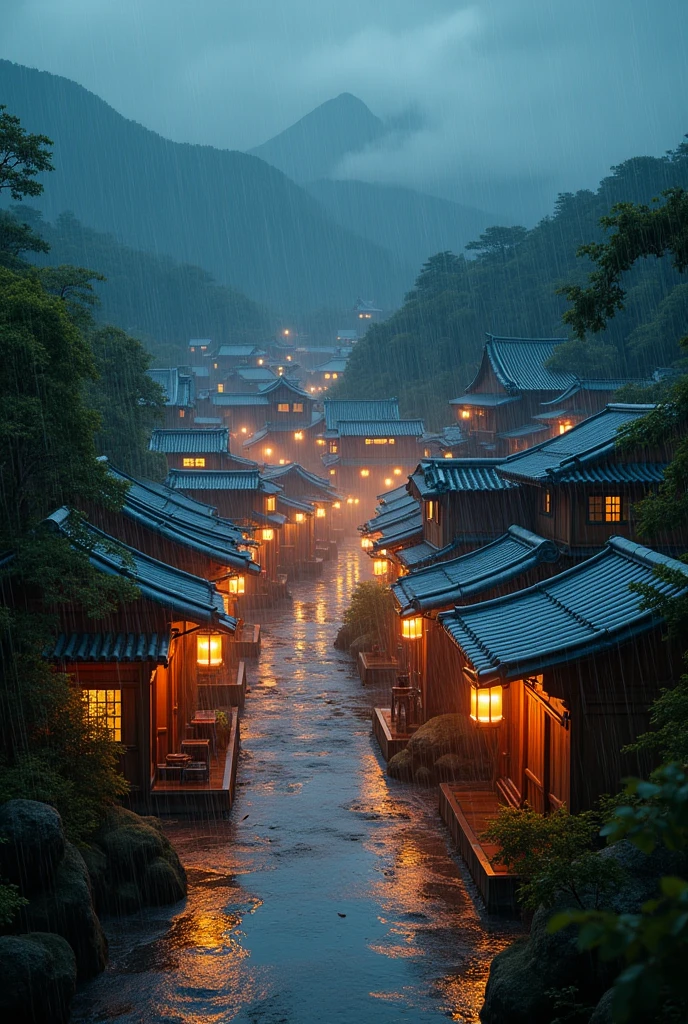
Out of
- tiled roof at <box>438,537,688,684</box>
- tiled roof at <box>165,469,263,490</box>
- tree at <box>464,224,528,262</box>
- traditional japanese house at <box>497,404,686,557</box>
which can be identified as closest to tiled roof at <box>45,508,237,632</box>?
tiled roof at <box>438,537,688,684</box>

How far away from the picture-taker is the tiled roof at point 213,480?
169 feet

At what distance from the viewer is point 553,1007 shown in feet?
33.8

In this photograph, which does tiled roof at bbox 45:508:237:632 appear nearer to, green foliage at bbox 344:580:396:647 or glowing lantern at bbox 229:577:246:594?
glowing lantern at bbox 229:577:246:594

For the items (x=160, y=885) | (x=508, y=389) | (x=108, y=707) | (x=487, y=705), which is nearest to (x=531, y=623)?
(x=487, y=705)

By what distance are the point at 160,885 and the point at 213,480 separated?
38.6 m

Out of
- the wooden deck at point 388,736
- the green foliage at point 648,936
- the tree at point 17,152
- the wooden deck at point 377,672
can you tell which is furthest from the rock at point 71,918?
the tree at point 17,152

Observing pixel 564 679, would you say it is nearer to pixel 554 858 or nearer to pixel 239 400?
pixel 554 858

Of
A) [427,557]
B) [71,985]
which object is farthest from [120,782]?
[427,557]

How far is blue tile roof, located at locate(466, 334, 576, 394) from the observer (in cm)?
6900

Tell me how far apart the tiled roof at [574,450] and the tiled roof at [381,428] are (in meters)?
50.8

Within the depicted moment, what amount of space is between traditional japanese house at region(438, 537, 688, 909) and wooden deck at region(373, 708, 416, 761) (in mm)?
3866

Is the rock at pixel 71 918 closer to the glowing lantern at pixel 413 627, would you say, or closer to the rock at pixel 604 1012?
the rock at pixel 604 1012

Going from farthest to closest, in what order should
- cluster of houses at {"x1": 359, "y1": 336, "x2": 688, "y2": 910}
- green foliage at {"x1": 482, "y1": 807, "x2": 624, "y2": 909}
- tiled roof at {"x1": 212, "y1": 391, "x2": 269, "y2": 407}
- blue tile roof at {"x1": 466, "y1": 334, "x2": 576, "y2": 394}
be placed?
tiled roof at {"x1": 212, "y1": 391, "x2": 269, "y2": 407} → blue tile roof at {"x1": 466, "y1": 334, "x2": 576, "y2": 394} → cluster of houses at {"x1": 359, "y1": 336, "x2": 688, "y2": 910} → green foliage at {"x1": 482, "y1": 807, "x2": 624, "y2": 909}

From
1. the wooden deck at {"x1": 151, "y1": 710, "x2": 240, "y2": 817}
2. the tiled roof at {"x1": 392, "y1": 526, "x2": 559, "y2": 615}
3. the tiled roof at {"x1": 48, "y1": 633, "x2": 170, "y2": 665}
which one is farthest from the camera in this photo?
the tiled roof at {"x1": 392, "y1": 526, "x2": 559, "y2": 615}
